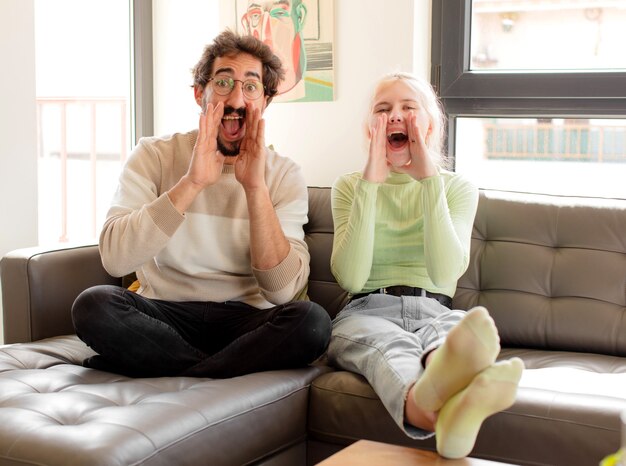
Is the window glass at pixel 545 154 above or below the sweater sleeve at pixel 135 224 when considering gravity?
above

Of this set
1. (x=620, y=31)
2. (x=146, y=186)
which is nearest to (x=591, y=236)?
(x=620, y=31)

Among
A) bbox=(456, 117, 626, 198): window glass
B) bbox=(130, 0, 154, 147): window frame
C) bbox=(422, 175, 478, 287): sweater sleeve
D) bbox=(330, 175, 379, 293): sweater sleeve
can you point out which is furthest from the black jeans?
bbox=(130, 0, 154, 147): window frame

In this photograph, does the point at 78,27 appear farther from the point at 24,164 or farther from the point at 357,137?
the point at 357,137

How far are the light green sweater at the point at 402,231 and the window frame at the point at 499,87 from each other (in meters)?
0.66

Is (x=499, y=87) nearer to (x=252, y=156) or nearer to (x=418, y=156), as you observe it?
(x=418, y=156)

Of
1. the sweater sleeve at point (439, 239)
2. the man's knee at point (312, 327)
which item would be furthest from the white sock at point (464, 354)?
the sweater sleeve at point (439, 239)

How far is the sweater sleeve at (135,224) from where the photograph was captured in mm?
2258

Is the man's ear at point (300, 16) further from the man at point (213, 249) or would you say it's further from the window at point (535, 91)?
the man at point (213, 249)

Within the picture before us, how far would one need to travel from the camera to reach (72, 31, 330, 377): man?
2.17m

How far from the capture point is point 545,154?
3.09 metres

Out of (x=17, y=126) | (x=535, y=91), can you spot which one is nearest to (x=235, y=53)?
(x=17, y=126)

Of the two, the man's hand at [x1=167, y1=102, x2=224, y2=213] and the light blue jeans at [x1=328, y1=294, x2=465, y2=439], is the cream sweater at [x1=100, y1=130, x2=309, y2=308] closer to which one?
the man's hand at [x1=167, y1=102, x2=224, y2=213]

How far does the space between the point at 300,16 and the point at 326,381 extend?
5.42ft

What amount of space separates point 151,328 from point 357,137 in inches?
51.7
